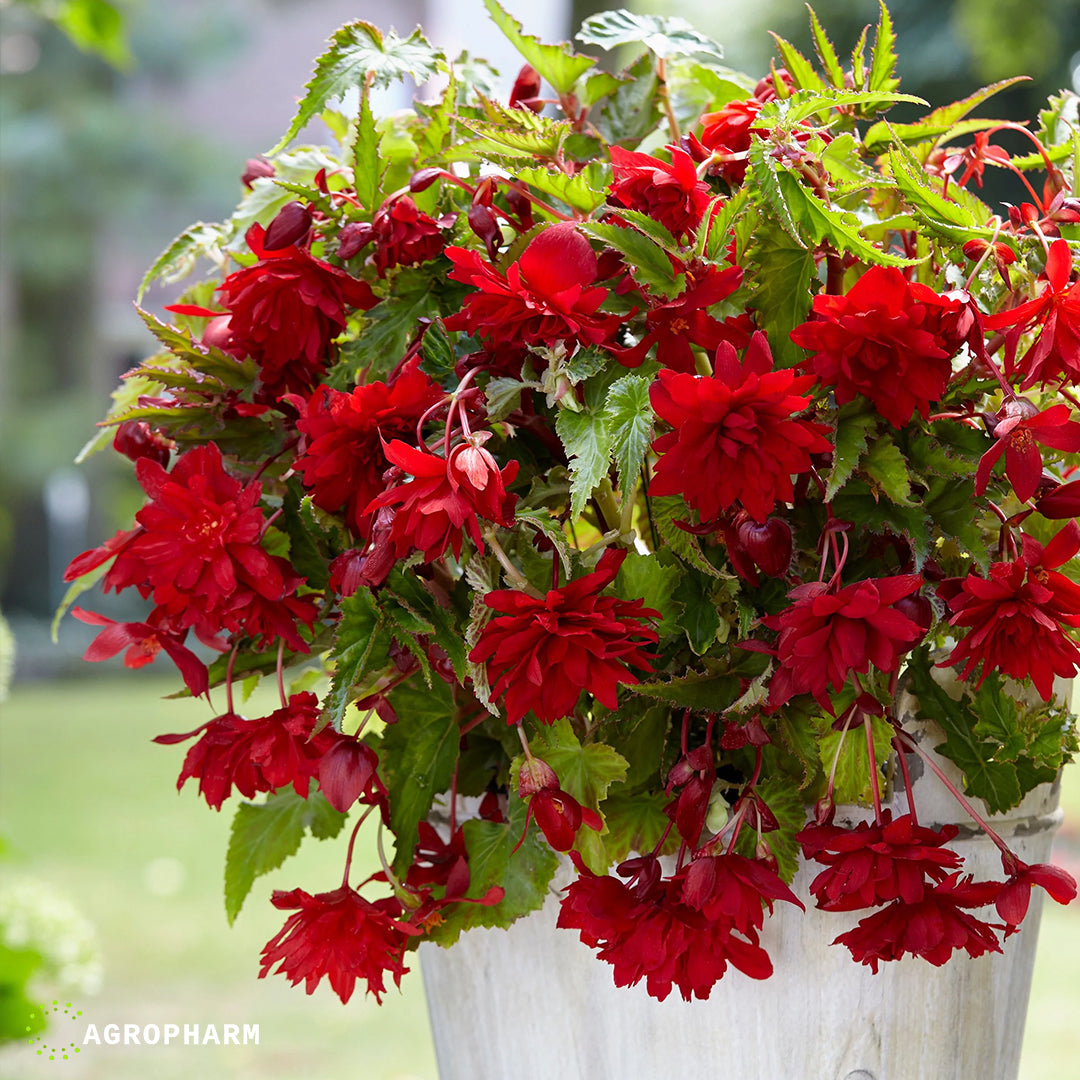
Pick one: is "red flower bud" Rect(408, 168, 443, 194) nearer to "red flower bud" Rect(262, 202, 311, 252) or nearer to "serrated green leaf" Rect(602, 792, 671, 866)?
"red flower bud" Rect(262, 202, 311, 252)

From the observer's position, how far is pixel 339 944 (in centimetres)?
48

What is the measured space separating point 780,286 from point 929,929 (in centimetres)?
25

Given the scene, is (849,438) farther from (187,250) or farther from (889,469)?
(187,250)

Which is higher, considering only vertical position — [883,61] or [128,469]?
[128,469]

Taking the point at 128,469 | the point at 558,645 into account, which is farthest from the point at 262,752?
the point at 128,469

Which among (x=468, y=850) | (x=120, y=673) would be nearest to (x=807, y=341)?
(x=468, y=850)

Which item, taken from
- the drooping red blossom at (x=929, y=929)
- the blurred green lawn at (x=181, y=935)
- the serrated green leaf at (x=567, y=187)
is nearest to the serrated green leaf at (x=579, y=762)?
the drooping red blossom at (x=929, y=929)

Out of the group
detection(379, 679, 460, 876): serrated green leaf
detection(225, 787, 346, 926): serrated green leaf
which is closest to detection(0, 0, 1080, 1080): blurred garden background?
detection(225, 787, 346, 926): serrated green leaf

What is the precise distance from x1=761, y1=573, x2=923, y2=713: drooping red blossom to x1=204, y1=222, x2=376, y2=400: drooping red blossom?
0.76 feet

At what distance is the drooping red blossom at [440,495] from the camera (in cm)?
40

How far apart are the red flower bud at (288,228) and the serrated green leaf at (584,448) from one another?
15 centimetres

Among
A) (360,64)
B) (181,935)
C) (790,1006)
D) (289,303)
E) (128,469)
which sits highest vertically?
(128,469)

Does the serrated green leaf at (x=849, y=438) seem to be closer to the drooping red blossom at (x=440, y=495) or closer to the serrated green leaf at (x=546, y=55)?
the drooping red blossom at (x=440, y=495)

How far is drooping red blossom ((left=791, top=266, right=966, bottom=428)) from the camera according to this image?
42 cm
